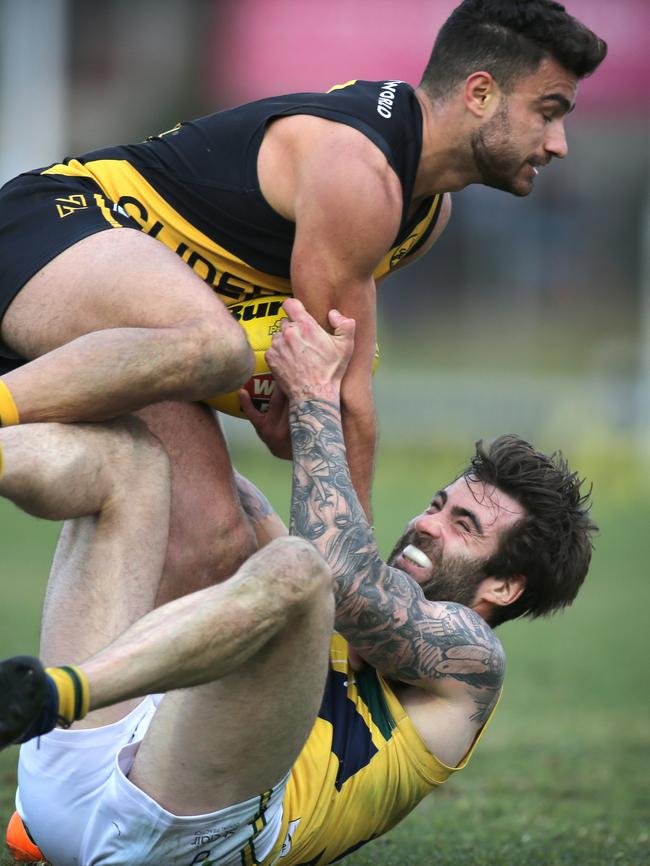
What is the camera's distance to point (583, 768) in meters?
7.14

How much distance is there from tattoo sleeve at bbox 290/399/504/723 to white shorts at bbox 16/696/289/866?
0.53 metres

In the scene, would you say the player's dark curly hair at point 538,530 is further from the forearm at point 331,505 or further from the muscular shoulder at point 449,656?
the forearm at point 331,505

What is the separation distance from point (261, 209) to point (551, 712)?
17.8 ft

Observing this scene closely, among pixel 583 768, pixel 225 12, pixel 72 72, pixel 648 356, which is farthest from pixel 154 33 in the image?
pixel 583 768

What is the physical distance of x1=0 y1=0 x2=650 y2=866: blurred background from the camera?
22.3ft

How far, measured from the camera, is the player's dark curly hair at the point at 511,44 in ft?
14.9

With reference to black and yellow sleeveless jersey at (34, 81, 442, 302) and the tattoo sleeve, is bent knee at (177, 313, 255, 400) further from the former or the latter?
black and yellow sleeveless jersey at (34, 81, 442, 302)

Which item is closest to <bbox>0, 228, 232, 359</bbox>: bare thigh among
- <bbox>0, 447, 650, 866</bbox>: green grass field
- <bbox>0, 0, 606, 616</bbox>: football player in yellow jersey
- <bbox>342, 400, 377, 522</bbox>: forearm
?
<bbox>0, 0, 606, 616</bbox>: football player in yellow jersey

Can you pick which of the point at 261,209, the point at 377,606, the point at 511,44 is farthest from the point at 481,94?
the point at 377,606

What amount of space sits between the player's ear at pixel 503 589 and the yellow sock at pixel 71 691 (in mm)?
1666

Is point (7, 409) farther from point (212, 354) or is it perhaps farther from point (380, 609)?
point (380, 609)

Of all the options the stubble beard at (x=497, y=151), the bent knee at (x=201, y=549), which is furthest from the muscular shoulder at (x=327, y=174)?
the bent knee at (x=201, y=549)

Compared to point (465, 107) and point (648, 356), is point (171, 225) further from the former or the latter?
point (648, 356)

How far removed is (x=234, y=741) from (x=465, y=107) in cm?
230
